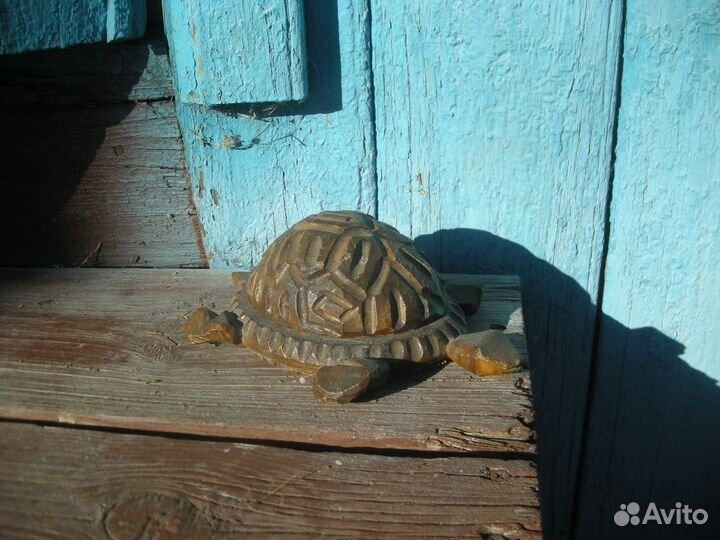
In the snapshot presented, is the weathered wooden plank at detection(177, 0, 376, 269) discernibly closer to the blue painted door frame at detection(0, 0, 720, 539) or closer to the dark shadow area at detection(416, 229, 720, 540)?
the blue painted door frame at detection(0, 0, 720, 539)

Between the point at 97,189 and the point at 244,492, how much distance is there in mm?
Result: 1144

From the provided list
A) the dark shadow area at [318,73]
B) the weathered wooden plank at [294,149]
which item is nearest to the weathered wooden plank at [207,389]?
the weathered wooden plank at [294,149]

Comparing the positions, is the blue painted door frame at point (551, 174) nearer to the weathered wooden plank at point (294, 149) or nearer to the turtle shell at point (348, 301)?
the weathered wooden plank at point (294, 149)

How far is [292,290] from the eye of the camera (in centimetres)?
129

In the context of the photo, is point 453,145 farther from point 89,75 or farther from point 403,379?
point 89,75

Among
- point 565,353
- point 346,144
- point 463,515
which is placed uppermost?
point 346,144

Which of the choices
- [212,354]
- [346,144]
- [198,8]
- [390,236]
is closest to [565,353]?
[390,236]

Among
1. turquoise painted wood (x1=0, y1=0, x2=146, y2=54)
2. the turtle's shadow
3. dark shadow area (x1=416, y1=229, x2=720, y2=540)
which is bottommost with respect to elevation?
dark shadow area (x1=416, y1=229, x2=720, y2=540)

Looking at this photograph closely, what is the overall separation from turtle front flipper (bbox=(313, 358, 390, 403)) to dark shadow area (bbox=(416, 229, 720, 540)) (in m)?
0.55

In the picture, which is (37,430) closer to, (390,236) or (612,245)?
(390,236)

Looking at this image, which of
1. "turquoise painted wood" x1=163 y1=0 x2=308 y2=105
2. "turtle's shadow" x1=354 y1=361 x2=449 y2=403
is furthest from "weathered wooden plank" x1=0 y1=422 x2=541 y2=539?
"turquoise painted wood" x1=163 y1=0 x2=308 y2=105

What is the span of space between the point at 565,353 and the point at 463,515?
87 centimetres

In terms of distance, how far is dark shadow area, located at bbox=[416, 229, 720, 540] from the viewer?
1658mm

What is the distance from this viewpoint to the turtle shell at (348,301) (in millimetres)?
1239
